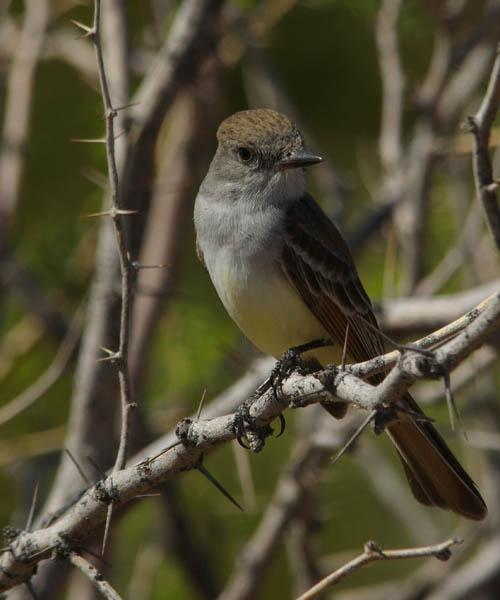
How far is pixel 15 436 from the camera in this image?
635 centimetres

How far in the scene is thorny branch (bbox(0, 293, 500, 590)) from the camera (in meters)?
2.35

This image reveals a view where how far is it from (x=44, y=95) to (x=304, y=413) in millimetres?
3471

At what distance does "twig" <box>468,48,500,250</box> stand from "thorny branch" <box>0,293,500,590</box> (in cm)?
65

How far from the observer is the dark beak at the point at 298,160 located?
412cm

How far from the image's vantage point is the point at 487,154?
269 centimetres

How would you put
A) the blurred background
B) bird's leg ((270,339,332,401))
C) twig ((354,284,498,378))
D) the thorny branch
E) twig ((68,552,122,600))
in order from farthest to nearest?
the blurred background → bird's leg ((270,339,332,401)) → twig ((68,552,122,600)) → the thorny branch → twig ((354,284,498,378))

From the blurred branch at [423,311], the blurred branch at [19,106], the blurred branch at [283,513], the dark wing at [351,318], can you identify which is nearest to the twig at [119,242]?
the dark wing at [351,318]

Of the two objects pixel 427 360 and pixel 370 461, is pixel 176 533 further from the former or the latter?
pixel 427 360

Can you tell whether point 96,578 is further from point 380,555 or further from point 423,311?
point 423,311

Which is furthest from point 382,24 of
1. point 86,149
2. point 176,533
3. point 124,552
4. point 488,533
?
point 124,552

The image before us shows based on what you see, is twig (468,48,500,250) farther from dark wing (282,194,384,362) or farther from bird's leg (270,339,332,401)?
dark wing (282,194,384,362)

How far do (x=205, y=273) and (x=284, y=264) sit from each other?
2.32 meters

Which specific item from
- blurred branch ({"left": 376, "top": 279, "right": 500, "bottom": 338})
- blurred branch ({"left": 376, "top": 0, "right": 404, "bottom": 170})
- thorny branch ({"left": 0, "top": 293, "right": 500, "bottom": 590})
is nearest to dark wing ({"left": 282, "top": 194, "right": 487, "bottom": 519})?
blurred branch ({"left": 376, "top": 279, "right": 500, "bottom": 338})

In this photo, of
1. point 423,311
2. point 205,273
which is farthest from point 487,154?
point 205,273
